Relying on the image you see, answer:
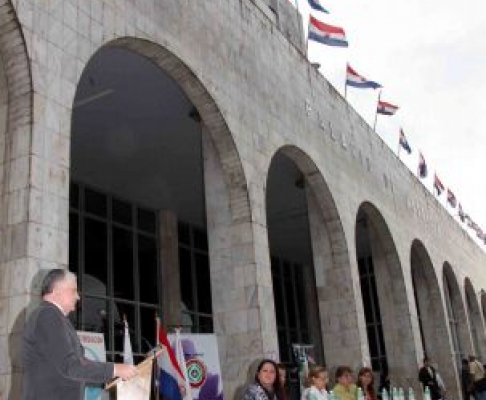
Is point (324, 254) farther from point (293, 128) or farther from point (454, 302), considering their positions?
point (454, 302)

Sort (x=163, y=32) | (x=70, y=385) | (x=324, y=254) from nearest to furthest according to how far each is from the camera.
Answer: (x=70, y=385) < (x=163, y=32) < (x=324, y=254)

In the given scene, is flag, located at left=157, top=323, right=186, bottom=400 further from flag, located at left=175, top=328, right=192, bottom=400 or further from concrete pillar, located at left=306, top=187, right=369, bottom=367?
concrete pillar, located at left=306, top=187, right=369, bottom=367

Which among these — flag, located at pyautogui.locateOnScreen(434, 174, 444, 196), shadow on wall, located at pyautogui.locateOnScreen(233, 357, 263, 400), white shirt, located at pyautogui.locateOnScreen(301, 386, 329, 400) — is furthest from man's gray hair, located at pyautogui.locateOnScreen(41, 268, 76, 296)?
flag, located at pyautogui.locateOnScreen(434, 174, 444, 196)

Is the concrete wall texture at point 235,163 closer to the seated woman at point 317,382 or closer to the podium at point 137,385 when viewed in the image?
the seated woman at point 317,382

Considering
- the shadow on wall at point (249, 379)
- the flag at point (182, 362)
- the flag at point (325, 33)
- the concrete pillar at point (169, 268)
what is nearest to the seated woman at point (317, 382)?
the flag at point (182, 362)

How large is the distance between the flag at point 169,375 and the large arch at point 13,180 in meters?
2.87

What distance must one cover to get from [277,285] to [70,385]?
77.1 ft

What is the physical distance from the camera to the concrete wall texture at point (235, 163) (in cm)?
729

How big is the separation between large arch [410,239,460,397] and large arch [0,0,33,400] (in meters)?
19.2

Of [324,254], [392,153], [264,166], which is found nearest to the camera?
[264,166]

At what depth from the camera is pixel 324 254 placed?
1666 cm

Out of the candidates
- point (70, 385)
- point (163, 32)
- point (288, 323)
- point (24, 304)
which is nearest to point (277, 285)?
point (288, 323)

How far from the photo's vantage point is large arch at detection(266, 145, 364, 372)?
15.9 m

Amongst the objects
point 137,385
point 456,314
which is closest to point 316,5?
point 137,385
